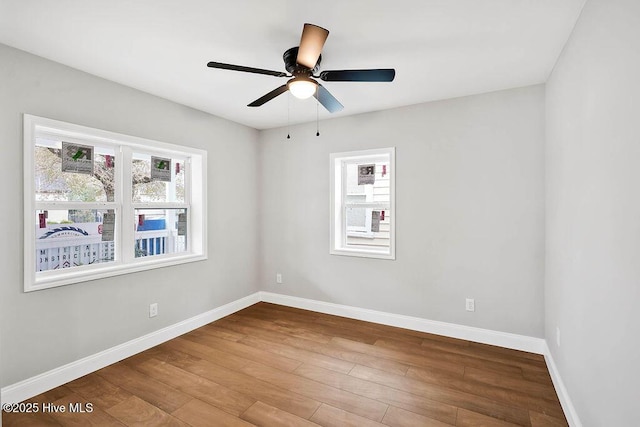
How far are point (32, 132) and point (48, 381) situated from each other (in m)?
1.92

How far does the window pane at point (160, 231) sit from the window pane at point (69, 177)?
42 centimetres

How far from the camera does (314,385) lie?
7.88 ft

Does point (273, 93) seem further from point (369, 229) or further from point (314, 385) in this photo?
point (314, 385)

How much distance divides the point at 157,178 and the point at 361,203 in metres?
2.46

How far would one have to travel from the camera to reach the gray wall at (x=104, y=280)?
2.17 metres

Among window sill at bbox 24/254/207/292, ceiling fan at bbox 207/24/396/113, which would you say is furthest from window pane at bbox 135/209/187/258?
ceiling fan at bbox 207/24/396/113

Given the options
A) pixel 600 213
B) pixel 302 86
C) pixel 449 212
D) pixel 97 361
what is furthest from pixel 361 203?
pixel 97 361

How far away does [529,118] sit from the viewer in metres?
2.88

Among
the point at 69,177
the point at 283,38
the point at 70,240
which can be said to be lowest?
the point at 70,240

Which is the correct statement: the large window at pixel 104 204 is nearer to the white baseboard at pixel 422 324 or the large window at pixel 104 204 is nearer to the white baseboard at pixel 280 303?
the white baseboard at pixel 280 303

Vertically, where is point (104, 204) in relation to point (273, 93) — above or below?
below

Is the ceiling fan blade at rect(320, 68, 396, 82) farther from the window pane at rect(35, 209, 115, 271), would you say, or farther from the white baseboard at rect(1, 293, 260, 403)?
the white baseboard at rect(1, 293, 260, 403)

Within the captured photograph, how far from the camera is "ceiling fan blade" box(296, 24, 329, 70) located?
1639 mm

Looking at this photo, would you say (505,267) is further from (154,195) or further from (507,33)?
(154,195)
